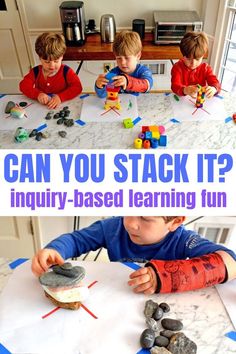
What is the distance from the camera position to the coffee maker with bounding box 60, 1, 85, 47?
2.34 meters

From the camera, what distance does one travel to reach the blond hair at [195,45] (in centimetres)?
154

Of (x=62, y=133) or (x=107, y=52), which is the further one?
(x=107, y=52)

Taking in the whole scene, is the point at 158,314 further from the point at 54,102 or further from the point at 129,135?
the point at 54,102

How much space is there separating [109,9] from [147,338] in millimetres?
2497

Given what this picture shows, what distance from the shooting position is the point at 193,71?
5.54 feet

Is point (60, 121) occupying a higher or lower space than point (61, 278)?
lower

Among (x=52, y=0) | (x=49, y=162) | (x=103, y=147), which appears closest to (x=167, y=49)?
(x=52, y=0)

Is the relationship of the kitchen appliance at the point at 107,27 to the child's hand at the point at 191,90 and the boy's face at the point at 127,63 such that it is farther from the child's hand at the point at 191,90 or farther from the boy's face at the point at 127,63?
the child's hand at the point at 191,90

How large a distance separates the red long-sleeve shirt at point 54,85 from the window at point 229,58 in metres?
1.30

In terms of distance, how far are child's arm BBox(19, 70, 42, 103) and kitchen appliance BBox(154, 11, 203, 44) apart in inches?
45.0

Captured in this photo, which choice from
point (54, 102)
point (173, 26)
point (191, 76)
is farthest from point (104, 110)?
point (173, 26)

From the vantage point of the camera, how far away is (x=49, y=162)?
1.22m

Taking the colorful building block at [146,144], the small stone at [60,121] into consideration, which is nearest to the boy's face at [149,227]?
the colorful building block at [146,144]

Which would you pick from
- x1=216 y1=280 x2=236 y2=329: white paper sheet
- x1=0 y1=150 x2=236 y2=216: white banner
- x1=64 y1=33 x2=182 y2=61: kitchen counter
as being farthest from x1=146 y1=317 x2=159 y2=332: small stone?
x1=64 y1=33 x2=182 y2=61: kitchen counter
